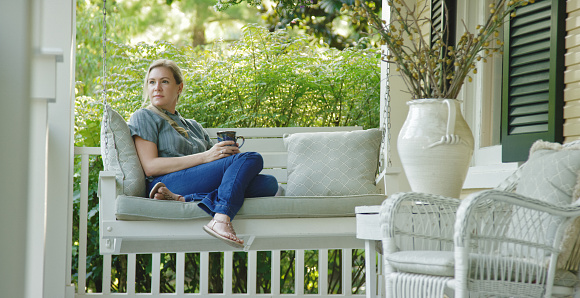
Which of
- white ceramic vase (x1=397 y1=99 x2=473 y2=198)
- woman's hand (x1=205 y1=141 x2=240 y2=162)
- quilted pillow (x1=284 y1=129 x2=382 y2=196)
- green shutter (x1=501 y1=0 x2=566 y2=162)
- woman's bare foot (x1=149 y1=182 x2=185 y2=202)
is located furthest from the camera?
quilted pillow (x1=284 y1=129 x2=382 y2=196)

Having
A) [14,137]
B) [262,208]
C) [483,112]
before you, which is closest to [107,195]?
[262,208]

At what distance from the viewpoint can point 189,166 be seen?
298 cm

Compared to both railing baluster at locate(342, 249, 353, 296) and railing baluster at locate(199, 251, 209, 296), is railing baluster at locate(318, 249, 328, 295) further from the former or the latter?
railing baluster at locate(199, 251, 209, 296)

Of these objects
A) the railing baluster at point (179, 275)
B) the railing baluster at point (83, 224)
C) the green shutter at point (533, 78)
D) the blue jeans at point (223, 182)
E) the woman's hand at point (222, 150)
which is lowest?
the railing baluster at point (179, 275)

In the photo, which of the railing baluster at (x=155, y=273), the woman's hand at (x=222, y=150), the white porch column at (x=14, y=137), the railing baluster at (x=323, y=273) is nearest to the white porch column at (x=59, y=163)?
the railing baluster at (x=155, y=273)

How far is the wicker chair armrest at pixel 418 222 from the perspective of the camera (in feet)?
6.59

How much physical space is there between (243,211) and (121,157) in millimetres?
608

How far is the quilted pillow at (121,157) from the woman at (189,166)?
6cm

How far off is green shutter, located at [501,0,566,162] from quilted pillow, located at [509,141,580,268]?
59 centimetres

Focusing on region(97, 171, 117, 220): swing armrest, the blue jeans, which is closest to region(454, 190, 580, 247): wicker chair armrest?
the blue jeans

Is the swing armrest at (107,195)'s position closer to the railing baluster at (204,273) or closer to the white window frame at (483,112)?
the railing baluster at (204,273)

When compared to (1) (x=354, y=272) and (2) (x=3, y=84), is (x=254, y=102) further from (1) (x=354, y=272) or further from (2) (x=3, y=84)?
(2) (x=3, y=84)

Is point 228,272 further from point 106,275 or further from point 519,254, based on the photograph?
point 519,254

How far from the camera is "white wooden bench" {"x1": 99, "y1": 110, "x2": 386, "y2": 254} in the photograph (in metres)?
2.74
